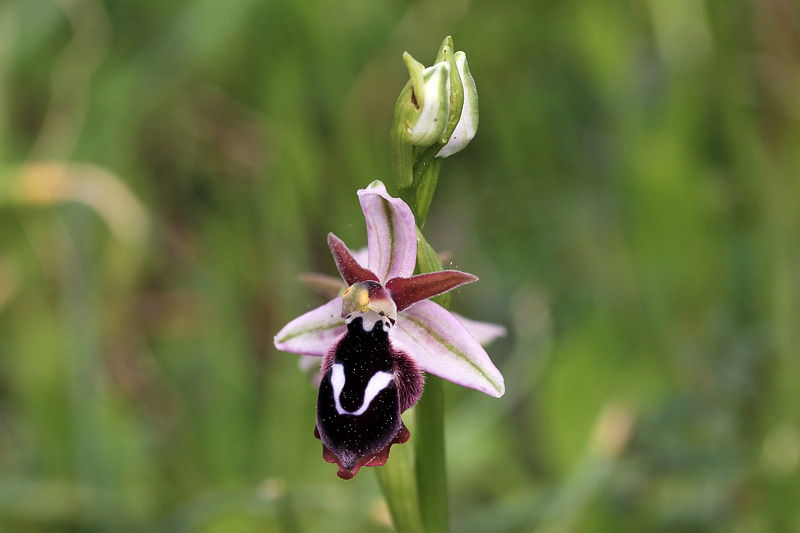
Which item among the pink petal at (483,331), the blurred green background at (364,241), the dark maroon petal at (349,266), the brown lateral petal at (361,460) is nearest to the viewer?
the brown lateral petal at (361,460)

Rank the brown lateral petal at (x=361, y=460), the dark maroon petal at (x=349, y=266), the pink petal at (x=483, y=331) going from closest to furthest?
1. the brown lateral petal at (x=361, y=460)
2. the dark maroon petal at (x=349, y=266)
3. the pink petal at (x=483, y=331)

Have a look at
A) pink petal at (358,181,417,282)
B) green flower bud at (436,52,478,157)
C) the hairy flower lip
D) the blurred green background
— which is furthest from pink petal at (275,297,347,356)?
the blurred green background

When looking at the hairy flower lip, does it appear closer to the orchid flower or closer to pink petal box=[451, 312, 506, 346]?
the orchid flower

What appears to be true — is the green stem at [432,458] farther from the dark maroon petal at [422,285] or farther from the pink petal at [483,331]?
the pink petal at [483,331]

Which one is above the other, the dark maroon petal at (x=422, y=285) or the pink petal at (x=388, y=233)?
the pink petal at (x=388, y=233)

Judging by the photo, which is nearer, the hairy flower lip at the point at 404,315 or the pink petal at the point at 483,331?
the hairy flower lip at the point at 404,315

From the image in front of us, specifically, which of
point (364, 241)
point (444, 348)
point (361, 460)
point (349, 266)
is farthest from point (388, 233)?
point (364, 241)

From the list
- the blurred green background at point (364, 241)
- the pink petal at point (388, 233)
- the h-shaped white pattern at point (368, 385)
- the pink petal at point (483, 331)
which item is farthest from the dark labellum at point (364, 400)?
the blurred green background at point (364, 241)
